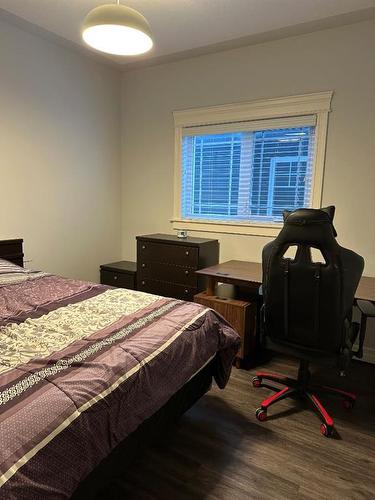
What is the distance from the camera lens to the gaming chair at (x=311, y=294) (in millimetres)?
1909

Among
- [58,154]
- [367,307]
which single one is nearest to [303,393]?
[367,307]

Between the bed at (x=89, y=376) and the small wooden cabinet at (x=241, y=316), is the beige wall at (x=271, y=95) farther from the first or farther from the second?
the bed at (x=89, y=376)

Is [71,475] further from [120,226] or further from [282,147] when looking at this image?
[120,226]

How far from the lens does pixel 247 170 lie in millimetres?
3602

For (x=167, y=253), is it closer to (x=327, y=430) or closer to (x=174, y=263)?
(x=174, y=263)

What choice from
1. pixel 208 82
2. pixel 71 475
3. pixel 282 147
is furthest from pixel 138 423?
pixel 208 82

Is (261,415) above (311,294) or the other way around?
the other way around

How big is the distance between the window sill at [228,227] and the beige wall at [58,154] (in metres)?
1.00

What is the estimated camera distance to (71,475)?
1.07 meters

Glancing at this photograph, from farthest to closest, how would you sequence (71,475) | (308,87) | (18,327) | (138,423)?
(308,87), (18,327), (138,423), (71,475)

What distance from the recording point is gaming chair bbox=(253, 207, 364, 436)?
6.26 feet

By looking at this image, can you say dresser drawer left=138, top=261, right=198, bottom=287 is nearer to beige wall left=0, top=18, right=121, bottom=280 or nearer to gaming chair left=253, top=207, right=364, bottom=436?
beige wall left=0, top=18, right=121, bottom=280

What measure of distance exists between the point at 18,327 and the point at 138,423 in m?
0.76

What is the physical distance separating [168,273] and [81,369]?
227 centimetres
